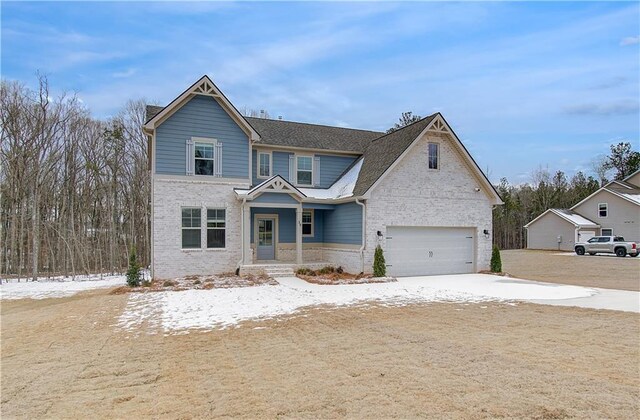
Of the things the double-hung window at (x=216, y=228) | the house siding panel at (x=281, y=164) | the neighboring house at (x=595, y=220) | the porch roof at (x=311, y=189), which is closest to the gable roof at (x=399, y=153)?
the porch roof at (x=311, y=189)

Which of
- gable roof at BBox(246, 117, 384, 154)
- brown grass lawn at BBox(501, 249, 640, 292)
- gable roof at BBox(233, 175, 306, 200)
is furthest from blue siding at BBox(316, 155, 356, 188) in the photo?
brown grass lawn at BBox(501, 249, 640, 292)

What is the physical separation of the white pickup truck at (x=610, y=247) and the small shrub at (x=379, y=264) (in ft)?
77.3

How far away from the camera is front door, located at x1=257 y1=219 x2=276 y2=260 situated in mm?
18688

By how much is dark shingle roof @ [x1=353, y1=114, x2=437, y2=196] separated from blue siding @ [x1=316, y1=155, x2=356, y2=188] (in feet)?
3.93

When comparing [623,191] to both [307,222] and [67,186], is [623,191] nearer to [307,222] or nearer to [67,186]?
[307,222]

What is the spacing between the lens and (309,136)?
2053 cm

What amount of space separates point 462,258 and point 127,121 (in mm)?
22320

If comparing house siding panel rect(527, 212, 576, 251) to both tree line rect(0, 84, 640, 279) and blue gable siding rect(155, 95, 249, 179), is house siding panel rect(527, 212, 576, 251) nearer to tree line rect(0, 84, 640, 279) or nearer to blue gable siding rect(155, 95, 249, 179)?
tree line rect(0, 84, 640, 279)

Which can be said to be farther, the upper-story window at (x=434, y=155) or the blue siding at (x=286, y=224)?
the blue siding at (x=286, y=224)

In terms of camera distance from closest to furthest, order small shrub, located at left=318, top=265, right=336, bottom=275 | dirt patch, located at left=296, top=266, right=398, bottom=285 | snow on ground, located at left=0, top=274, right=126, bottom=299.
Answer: snow on ground, located at left=0, top=274, right=126, bottom=299 < dirt patch, located at left=296, top=266, right=398, bottom=285 < small shrub, located at left=318, top=265, right=336, bottom=275

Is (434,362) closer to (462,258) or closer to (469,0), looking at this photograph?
(469,0)

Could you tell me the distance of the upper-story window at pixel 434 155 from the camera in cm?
1816

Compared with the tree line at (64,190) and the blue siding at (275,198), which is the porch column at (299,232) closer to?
the blue siding at (275,198)

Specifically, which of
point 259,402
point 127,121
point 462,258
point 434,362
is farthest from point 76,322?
point 127,121
